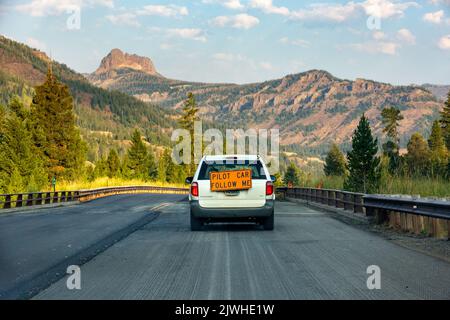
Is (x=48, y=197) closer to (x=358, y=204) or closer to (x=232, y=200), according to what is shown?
(x=358, y=204)

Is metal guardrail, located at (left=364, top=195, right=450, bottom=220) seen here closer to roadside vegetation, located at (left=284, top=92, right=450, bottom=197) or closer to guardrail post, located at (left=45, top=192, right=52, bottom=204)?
roadside vegetation, located at (left=284, top=92, right=450, bottom=197)

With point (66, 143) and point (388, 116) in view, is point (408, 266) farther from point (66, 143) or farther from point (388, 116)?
point (388, 116)

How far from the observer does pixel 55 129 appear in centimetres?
7050

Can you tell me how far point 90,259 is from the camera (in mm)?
10039

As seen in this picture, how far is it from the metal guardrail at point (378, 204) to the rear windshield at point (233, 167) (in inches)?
132

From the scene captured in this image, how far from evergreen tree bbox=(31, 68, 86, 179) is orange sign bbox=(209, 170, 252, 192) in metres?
57.1

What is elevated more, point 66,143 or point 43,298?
point 66,143

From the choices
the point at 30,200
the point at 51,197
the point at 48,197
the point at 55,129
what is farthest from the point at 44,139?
the point at 30,200

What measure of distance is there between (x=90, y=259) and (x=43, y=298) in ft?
10.6

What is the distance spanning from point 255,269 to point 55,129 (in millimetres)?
65150

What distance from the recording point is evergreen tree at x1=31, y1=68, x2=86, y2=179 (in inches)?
2714

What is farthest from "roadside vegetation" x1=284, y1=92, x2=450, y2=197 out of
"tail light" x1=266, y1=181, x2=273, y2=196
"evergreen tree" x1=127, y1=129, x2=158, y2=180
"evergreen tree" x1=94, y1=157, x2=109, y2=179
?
"evergreen tree" x1=94, y1=157, x2=109, y2=179

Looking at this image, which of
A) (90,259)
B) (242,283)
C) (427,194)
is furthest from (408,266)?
(427,194)

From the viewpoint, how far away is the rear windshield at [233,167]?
15.0m
